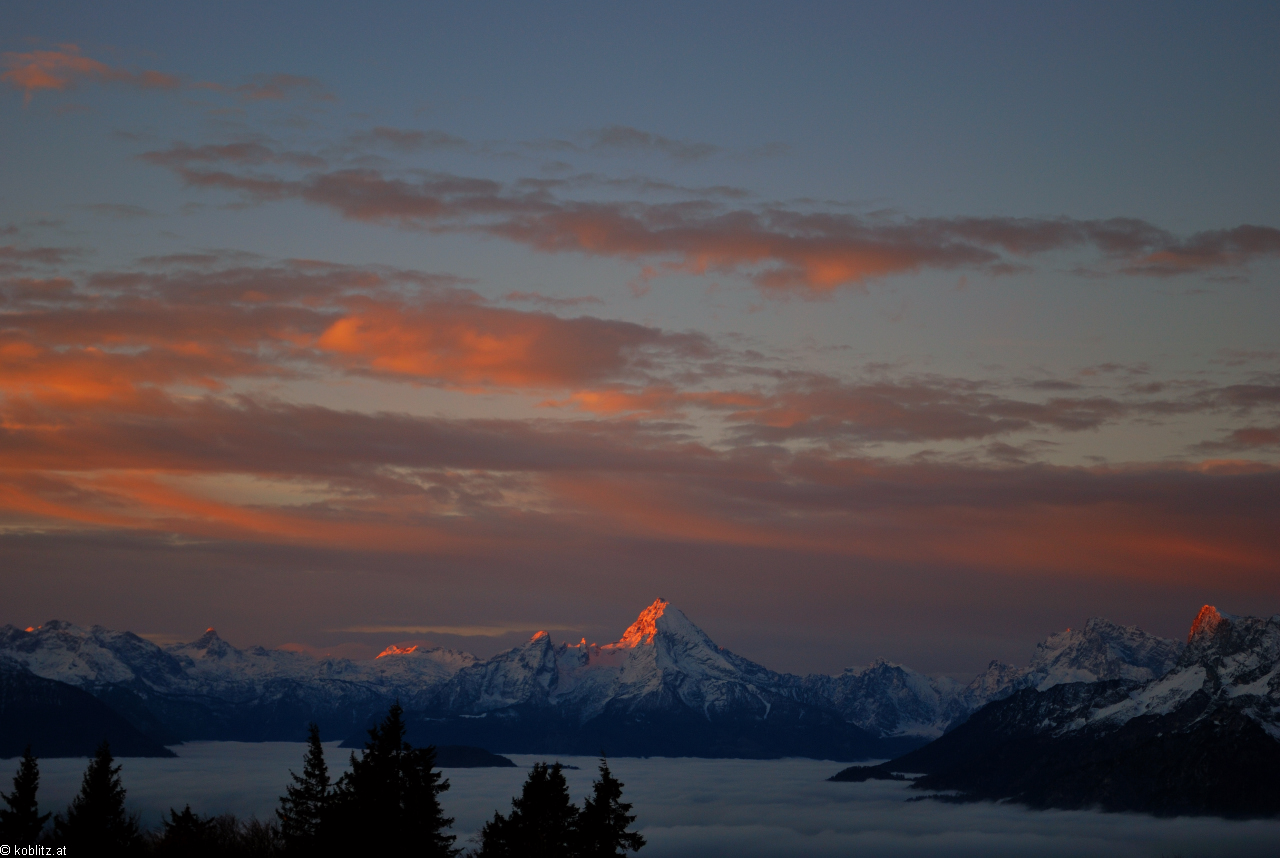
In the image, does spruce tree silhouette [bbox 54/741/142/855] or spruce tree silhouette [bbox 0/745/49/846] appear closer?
spruce tree silhouette [bbox 54/741/142/855]

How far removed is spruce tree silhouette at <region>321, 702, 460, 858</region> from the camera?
8444 cm

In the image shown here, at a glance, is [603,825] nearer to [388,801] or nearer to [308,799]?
[388,801]

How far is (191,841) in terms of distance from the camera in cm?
11225

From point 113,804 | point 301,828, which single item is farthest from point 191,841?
point 113,804

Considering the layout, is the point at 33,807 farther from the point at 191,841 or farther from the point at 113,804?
the point at 191,841

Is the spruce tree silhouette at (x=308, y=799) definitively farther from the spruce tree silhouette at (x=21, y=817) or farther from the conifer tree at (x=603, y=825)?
the spruce tree silhouette at (x=21, y=817)

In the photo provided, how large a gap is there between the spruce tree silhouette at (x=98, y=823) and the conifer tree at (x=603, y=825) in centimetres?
4437

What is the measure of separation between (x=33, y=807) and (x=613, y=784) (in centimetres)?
6101

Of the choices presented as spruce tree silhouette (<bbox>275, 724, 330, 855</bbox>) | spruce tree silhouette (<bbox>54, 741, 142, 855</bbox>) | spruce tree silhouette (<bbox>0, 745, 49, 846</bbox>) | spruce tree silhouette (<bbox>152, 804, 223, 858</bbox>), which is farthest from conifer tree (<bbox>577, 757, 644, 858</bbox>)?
spruce tree silhouette (<bbox>0, 745, 49, 846</bbox>)

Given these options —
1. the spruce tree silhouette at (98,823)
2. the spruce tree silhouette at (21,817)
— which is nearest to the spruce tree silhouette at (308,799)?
the spruce tree silhouette at (98,823)

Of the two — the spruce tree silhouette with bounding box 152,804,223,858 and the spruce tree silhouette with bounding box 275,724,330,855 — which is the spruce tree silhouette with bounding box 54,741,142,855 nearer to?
the spruce tree silhouette with bounding box 152,804,223,858

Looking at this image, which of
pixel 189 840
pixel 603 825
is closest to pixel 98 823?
pixel 189 840

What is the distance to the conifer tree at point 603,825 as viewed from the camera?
10469 cm

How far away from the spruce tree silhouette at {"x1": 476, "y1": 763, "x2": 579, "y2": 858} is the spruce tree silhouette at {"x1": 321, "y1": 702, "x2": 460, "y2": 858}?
1533 cm
